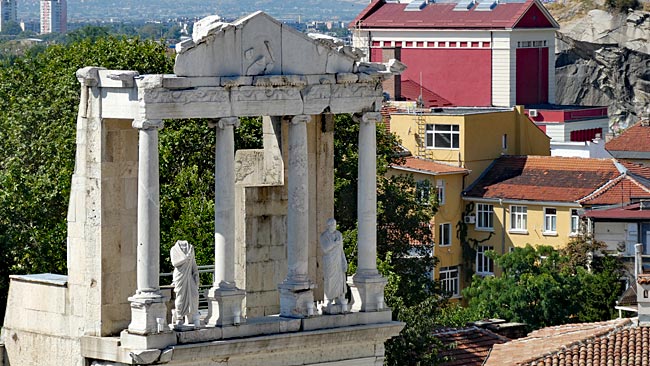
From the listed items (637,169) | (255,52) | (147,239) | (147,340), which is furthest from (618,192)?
(147,340)

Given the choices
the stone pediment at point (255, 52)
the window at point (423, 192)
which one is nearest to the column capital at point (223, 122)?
the stone pediment at point (255, 52)

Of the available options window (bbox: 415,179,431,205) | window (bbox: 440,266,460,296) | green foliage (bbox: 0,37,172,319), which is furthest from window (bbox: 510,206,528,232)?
green foliage (bbox: 0,37,172,319)

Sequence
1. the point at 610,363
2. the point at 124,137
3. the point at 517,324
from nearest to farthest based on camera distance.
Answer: the point at 124,137
the point at 610,363
the point at 517,324

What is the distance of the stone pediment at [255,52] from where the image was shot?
53406 millimetres

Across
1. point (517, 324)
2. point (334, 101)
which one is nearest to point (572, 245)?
point (517, 324)

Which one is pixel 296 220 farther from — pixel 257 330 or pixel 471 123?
pixel 471 123

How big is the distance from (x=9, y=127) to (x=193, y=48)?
29.8 meters

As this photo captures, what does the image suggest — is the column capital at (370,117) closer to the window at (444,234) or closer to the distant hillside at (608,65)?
the window at (444,234)

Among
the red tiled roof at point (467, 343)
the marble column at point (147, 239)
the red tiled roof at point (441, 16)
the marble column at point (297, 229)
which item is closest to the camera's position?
the marble column at point (147, 239)

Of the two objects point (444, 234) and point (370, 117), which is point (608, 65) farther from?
point (370, 117)

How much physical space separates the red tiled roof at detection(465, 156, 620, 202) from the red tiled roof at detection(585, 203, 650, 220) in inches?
161

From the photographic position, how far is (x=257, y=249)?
56.1 meters

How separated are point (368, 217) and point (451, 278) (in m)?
67.5

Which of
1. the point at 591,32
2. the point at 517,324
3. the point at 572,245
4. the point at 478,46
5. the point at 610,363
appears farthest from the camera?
the point at 591,32
